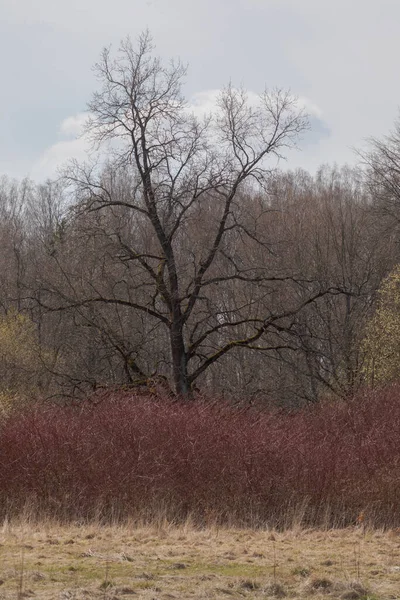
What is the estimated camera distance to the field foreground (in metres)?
8.02

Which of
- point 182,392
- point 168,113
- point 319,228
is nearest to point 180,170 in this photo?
point 168,113

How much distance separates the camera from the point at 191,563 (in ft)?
31.7

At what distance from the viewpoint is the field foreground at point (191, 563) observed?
802 cm

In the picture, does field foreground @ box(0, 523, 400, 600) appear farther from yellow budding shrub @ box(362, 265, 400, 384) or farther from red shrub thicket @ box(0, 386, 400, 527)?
yellow budding shrub @ box(362, 265, 400, 384)

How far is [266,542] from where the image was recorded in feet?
39.5

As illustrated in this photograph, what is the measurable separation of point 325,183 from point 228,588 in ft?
151

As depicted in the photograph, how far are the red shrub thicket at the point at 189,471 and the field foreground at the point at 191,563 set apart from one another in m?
1.71

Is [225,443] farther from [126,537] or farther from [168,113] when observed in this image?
[168,113]

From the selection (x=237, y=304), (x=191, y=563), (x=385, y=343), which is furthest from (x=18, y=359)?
(x=191, y=563)

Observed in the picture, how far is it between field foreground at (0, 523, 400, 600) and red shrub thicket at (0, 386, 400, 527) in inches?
67.3

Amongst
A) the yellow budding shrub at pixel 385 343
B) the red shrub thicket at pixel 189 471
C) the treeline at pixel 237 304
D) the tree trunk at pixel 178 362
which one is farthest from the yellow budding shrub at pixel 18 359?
the red shrub thicket at pixel 189 471

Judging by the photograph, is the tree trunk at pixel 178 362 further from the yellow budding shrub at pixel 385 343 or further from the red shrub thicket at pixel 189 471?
the red shrub thicket at pixel 189 471

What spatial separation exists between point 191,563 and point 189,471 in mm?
6160

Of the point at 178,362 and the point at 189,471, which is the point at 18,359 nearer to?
the point at 178,362
